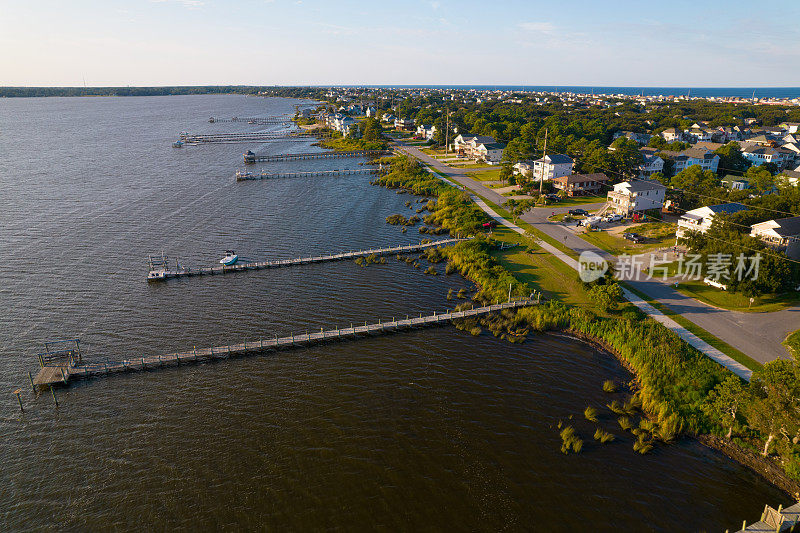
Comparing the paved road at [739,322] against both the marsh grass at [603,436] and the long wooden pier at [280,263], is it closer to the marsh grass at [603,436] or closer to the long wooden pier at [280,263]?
the marsh grass at [603,436]

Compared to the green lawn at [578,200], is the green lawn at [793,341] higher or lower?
lower

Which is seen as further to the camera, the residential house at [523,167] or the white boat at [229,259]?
the residential house at [523,167]

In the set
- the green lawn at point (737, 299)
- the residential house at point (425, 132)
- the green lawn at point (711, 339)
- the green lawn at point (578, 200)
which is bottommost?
the green lawn at point (711, 339)

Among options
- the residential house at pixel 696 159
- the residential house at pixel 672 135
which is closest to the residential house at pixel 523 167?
the residential house at pixel 696 159

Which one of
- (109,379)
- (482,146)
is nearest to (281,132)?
(482,146)

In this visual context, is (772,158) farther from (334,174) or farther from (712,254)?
(334,174)

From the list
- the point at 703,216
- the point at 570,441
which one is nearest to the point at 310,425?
the point at 570,441
